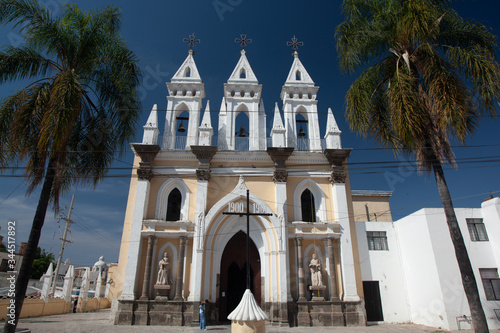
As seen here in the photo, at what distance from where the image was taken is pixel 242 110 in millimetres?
20031

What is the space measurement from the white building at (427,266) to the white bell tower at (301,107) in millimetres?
6191

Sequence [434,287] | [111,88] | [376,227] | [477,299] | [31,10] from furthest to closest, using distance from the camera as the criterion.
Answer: [376,227] → [434,287] → [111,88] → [31,10] → [477,299]

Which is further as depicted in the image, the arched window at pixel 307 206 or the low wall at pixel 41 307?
the arched window at pixel 307 206

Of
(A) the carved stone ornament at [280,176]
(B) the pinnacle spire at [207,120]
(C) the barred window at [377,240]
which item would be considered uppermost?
(B) the pinnacle spire at [207,120]

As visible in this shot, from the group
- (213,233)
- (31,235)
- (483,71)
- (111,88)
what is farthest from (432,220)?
(31,235)

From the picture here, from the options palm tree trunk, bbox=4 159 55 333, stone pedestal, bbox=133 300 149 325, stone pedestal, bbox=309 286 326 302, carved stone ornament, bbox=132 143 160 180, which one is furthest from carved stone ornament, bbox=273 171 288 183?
palm tree trunk, bbox=4 159 55 333

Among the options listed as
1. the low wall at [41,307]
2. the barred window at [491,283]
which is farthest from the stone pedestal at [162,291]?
the barred window at [491,283]

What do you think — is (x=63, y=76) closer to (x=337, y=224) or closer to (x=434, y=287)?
(x=337, y=224)

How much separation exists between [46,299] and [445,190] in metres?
23.1

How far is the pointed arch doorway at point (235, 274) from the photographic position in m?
16.9

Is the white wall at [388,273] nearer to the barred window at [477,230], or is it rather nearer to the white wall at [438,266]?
the white wall at [438,266]

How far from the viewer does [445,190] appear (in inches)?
421

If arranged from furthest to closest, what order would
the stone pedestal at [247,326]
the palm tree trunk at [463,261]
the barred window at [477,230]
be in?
the barred window at [477,230]
the palm tree trunk at [463,261]
the stone pedestal at [247,326]

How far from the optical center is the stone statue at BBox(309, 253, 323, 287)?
16078mm
